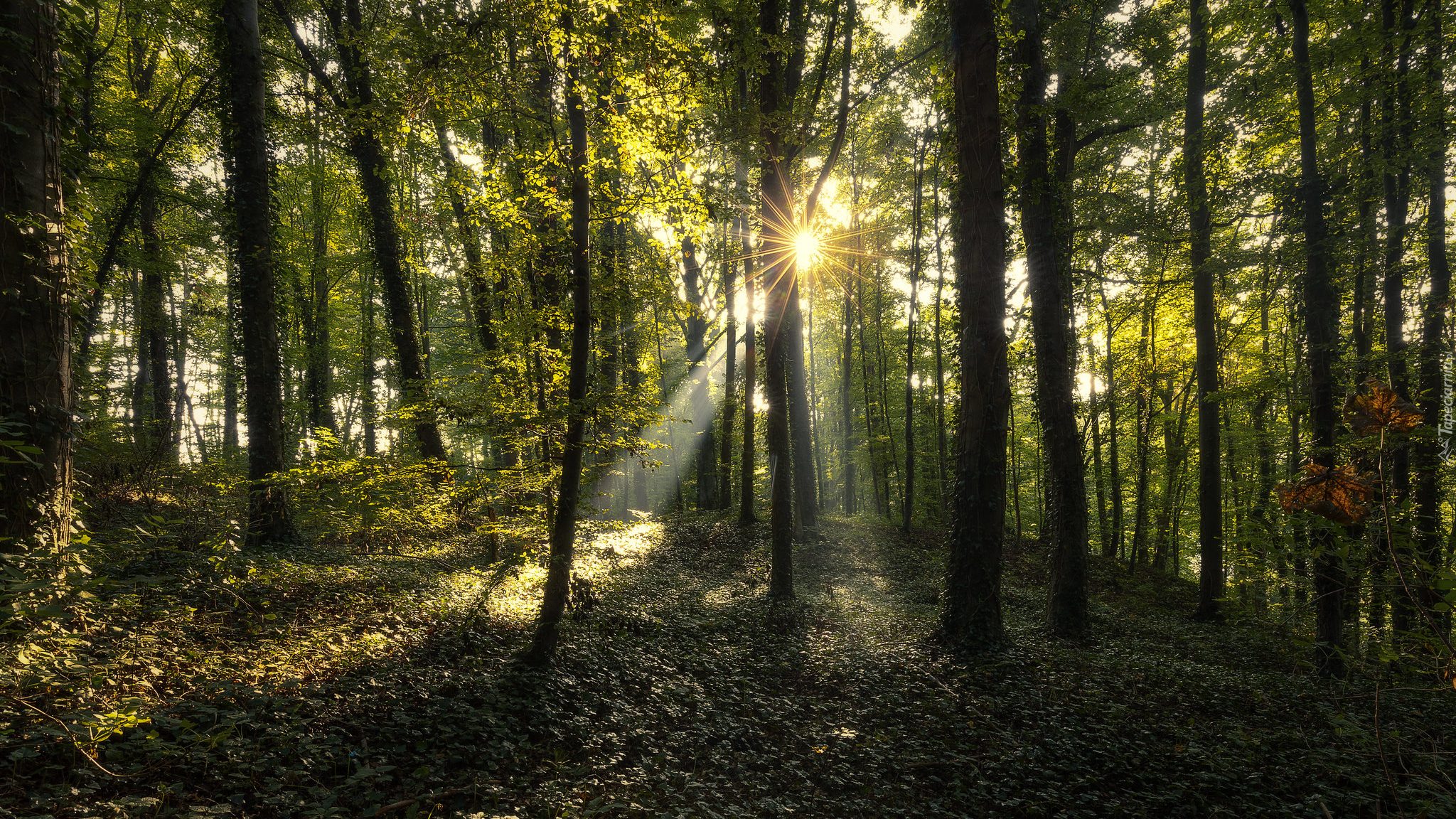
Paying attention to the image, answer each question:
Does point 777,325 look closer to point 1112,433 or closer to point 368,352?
point 1112,433

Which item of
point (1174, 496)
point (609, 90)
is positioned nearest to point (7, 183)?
point (609, 90)

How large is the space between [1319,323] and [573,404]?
10.4 metres

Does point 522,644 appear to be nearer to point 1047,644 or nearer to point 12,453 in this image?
point 12,453

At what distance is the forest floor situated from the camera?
3.31 meters

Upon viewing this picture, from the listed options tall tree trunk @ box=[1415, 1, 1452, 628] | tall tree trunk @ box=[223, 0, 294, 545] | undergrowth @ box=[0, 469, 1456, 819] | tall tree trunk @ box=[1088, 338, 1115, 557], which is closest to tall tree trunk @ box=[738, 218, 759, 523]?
undergrowth @ box=[0, 469, 1456, 819]

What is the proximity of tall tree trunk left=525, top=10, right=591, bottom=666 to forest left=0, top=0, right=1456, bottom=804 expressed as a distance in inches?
2.2

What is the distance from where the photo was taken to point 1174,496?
1822 centimetres

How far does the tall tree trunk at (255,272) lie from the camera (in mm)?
8531

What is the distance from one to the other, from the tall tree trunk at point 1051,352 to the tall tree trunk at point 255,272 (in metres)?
12.5

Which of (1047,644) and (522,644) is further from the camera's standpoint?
(1047,644)

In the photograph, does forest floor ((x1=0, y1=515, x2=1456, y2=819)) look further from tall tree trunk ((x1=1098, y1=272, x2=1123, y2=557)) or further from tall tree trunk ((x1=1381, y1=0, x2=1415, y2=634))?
tall tree trunk ((x1=1098, y1=272, x2=1123, y2=557))

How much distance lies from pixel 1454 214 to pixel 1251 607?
1205 cm

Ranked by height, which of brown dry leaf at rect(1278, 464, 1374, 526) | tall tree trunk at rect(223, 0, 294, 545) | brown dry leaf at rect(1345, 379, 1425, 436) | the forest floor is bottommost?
the forest floor

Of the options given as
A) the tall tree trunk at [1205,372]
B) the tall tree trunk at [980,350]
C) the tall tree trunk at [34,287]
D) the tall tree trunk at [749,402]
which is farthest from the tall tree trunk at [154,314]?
the tall tree trunk at [1205,372]
